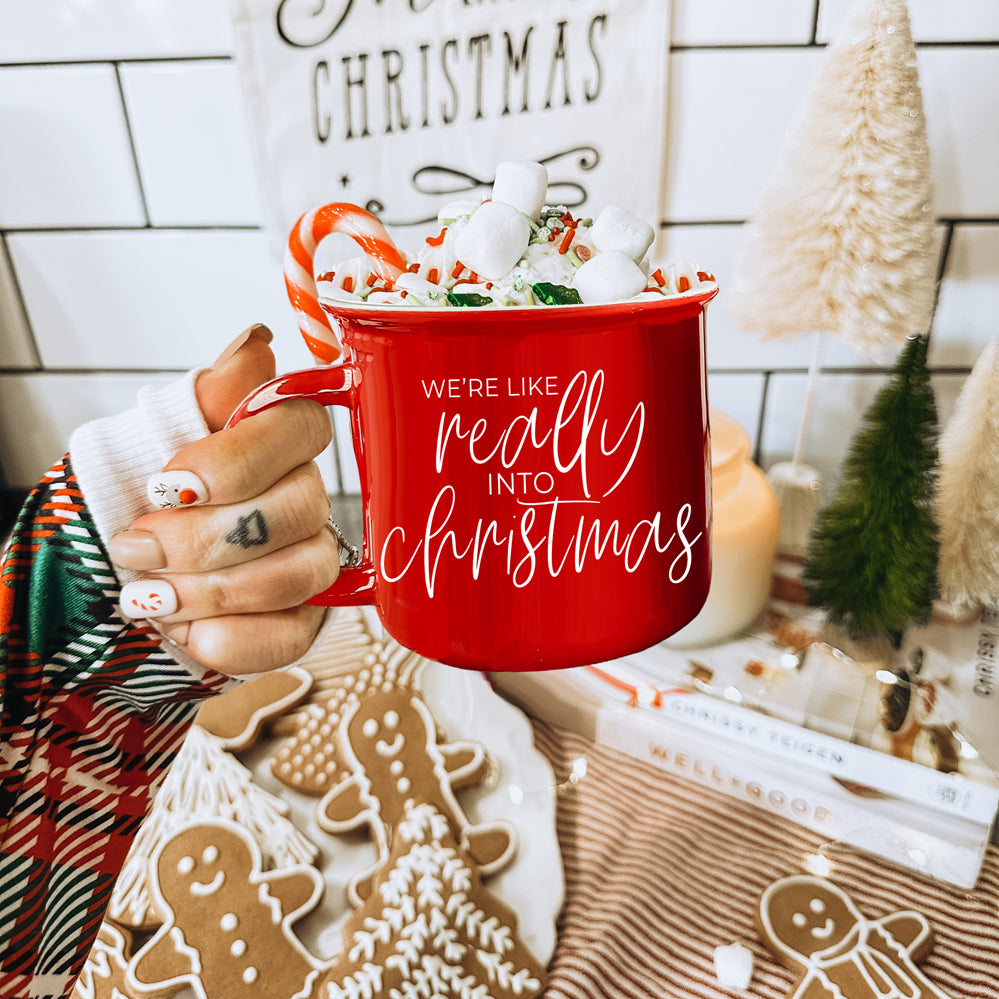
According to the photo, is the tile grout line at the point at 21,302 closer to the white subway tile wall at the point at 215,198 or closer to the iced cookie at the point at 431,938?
the white subway tile wall at the point at 215,198

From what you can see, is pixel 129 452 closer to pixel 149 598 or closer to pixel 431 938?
pixel 149 598

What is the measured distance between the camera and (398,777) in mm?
611

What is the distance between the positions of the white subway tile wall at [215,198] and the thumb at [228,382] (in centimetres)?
42

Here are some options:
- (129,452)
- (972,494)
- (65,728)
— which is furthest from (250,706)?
(972,494)

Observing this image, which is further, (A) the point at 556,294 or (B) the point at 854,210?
(B) the point at 854,210

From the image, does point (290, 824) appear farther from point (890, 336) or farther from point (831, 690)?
point (890, 336)

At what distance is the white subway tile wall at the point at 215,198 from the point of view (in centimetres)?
75

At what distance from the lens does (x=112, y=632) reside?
1.47ft

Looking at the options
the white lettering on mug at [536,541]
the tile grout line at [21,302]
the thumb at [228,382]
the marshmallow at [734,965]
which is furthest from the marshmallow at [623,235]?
the tile grout line at [21,302]

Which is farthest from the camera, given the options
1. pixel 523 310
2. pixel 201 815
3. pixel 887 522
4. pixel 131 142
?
pixel 131 142

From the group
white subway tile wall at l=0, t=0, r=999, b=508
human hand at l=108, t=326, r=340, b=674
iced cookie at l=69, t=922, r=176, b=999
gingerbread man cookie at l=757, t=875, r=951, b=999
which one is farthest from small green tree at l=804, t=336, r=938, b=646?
iced cookie at l=69, t=922, r=176, b=999

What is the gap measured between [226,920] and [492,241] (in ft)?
1.53

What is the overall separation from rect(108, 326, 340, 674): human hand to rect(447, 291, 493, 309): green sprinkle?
130 mm

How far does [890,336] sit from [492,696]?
486 millimetres
